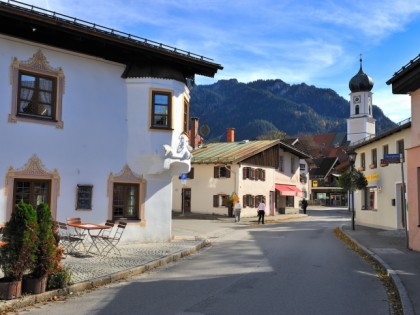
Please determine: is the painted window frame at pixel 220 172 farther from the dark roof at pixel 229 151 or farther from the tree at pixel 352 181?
the tree at pixel 352 181

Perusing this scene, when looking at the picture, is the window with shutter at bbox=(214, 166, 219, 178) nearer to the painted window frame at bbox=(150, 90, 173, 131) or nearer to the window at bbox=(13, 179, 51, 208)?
the painted window frame at bbox=(150, 90, 173, 131)

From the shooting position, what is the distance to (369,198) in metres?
29.8

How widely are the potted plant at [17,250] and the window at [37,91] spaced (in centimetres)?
638

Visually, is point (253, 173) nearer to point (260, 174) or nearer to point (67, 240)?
point (260, 174)

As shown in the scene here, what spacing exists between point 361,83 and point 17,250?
317ft

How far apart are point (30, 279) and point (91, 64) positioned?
9286 millimetres

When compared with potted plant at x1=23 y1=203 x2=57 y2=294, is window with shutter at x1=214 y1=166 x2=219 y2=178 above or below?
above

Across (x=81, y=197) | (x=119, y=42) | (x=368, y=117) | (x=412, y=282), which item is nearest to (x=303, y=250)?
(x=412, y=282)

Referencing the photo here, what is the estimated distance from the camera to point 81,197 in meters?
15.6

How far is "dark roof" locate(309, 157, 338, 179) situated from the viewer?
3231 inches

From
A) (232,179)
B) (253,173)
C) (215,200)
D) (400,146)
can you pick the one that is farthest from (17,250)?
(253,173)

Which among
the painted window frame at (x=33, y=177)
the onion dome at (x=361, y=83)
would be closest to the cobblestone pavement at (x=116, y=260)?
the painted window frame at (x=33, y=177)

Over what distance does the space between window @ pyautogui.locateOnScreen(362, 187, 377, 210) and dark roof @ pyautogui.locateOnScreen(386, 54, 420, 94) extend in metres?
13.0

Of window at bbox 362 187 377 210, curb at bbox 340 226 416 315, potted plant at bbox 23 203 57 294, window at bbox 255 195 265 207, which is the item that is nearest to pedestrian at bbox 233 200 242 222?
window at bbox 255 195 265 207
